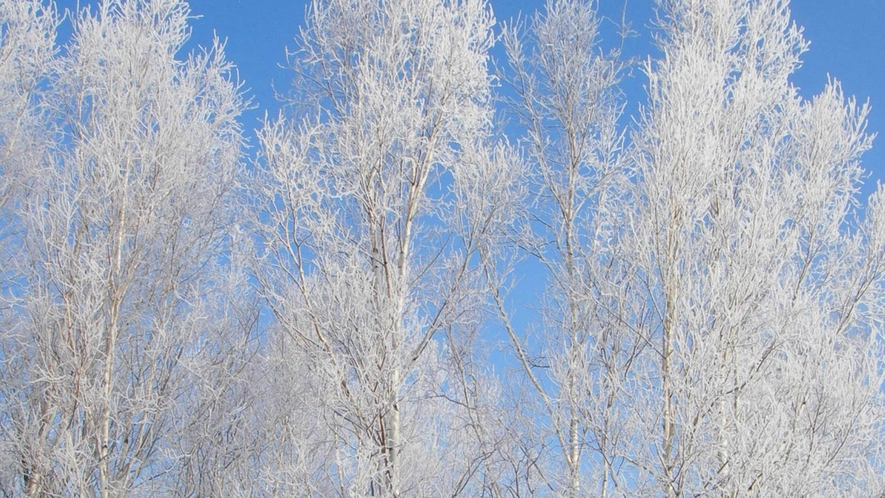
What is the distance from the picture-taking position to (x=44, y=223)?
25.5 feet

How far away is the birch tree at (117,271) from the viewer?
24.6ft

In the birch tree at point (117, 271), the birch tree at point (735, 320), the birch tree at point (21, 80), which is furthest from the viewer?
the birch tree at point (21, 80)

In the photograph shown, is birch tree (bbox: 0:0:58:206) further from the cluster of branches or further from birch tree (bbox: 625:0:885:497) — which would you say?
birch tree (bbox: 625:0:885:497)

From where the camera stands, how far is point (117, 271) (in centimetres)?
784

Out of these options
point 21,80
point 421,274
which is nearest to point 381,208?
point 421,274

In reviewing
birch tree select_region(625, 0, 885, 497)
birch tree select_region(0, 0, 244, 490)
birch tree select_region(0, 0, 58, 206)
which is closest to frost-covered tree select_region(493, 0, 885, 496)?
birch tree select_region(625, 0, 885, 497)

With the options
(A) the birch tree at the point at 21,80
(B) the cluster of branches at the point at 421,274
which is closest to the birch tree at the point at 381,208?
(B) the cluster of branches at the point at 421,274

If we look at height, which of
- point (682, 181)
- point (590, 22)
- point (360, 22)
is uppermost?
point (590, 22)

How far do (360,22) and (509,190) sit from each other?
224cm

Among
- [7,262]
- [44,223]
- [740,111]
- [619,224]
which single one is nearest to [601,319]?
[619,224]

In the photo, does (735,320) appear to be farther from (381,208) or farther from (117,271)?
(117,271)

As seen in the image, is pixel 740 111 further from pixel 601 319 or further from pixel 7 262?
pixel 7 262

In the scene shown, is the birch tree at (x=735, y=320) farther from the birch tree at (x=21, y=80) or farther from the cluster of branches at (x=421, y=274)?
the birch tree at (x=21, y=80)

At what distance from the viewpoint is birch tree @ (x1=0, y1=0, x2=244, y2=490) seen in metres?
7.49
